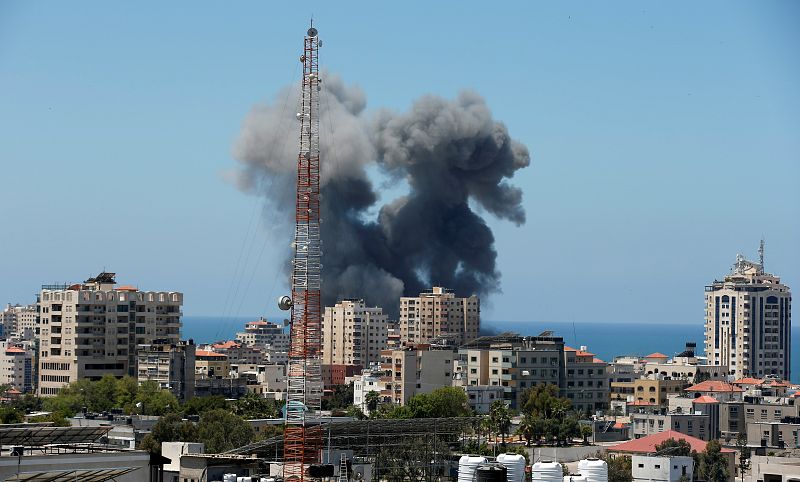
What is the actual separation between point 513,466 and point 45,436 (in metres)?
7.23

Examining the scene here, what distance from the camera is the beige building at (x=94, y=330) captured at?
94.3 meters

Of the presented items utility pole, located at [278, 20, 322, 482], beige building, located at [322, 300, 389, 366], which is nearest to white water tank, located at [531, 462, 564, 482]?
utility pole, located at [278, 20, 322, 482]

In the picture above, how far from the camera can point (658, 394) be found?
94.8 meters

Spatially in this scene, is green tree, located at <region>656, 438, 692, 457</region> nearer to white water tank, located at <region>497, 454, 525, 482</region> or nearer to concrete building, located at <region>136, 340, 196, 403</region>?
white water tank, located at <region>497, 454, 525, 482</region>

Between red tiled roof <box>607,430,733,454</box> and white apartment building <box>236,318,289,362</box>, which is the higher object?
white apartment building <box>236,318,289,362</box>

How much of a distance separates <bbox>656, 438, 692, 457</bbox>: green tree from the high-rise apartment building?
68071mm

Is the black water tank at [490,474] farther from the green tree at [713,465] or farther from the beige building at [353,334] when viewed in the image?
the beige building at [353,334]

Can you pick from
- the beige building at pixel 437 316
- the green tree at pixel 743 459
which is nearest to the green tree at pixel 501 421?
the green tree at pixel 743 459

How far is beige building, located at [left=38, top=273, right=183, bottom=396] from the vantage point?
94312 millimetres

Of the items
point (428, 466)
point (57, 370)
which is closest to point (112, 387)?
point (57, 370)

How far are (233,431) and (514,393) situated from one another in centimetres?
2703

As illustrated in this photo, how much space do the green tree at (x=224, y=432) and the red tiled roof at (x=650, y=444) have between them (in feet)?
45.0

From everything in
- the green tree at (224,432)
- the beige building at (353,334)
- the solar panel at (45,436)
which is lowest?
the green tree at (224,432)

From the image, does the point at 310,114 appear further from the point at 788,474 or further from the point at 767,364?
the point at 767,364
